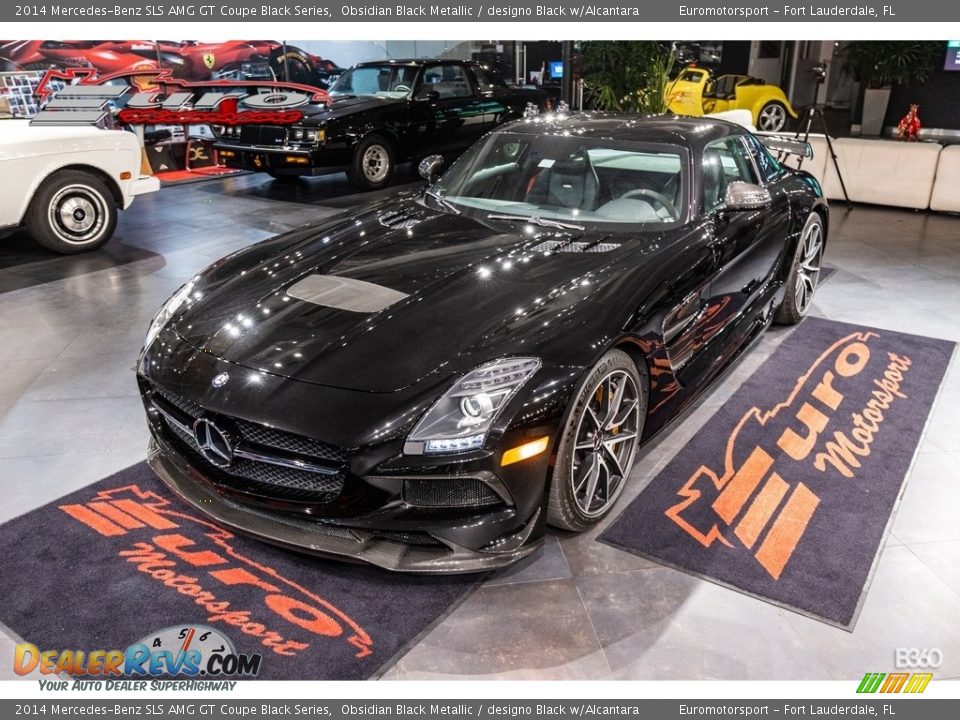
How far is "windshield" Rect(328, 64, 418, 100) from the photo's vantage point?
8633 mm

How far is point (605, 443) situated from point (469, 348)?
625mm

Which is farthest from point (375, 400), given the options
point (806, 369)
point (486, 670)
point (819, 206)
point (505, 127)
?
point (819, 206)

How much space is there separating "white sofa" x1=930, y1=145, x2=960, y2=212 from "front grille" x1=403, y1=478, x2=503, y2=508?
7.20 m

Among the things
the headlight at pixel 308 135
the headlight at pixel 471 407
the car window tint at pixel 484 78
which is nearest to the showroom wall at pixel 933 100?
the car window tint at pixel 484 78

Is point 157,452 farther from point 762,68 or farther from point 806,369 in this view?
point 762,68

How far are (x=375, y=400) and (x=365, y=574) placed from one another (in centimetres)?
65

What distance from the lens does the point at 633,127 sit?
3459 millimetres

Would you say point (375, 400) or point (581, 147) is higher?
point (581, 147)

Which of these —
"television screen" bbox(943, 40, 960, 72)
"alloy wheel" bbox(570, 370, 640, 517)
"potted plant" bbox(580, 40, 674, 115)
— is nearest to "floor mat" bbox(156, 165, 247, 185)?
"potted plant" bbox(580, 40, 674, 115)

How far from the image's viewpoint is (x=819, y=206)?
4.44 m

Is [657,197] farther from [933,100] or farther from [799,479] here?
[933,100]

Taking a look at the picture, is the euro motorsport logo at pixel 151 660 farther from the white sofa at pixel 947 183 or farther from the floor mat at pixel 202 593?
the white sofa at pixel 947 183

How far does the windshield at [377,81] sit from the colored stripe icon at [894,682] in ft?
25.8

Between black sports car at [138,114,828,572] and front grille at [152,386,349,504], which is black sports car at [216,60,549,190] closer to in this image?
black sports car at [138,114,828,572]
